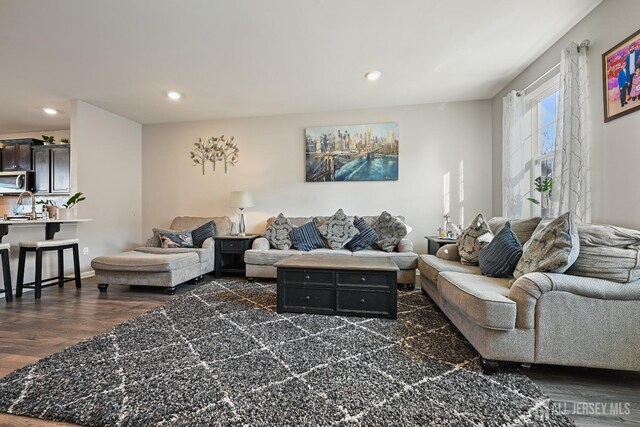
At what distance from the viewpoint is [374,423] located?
1251 millimetres

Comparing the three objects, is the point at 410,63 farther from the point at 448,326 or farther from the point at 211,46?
the point at 448,326

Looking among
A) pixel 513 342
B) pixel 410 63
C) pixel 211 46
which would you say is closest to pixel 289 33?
pixel 211 46

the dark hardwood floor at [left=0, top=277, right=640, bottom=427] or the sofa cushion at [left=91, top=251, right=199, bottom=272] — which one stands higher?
the sofa cushion at [left=91, top=251, right=199, bottom=272]

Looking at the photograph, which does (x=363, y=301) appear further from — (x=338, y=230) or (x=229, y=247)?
(x=229, y=247)

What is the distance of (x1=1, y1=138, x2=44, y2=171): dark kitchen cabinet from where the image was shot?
16.6 ft

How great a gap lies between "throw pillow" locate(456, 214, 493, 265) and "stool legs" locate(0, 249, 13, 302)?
484cm

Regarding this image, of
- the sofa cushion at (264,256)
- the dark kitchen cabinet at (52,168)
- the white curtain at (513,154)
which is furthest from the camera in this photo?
the dark kitchen cabinet at (52,168)

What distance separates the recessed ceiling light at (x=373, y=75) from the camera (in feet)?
10.7

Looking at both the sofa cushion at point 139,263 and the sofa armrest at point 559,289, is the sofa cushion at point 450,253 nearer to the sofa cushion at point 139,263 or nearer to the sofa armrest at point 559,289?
the sofa armrest at point 559,289

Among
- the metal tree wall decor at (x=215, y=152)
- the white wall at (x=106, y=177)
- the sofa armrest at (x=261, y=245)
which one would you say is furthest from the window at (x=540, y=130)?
the white wall at (x=106, y=177)

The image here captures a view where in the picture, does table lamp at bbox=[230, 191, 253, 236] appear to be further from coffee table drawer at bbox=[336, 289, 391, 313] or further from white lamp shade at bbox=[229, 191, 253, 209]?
coffee table drawer at bbox=[336, 289, 391, 313]

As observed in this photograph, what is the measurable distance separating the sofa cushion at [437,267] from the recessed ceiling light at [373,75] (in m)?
2.24

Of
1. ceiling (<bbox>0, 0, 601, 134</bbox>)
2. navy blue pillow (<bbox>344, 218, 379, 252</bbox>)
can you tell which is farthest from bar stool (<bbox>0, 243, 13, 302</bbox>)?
navy blue pillow (<bbox>344, 218, 379, 252</bbox>)

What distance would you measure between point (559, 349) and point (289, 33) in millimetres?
3070
